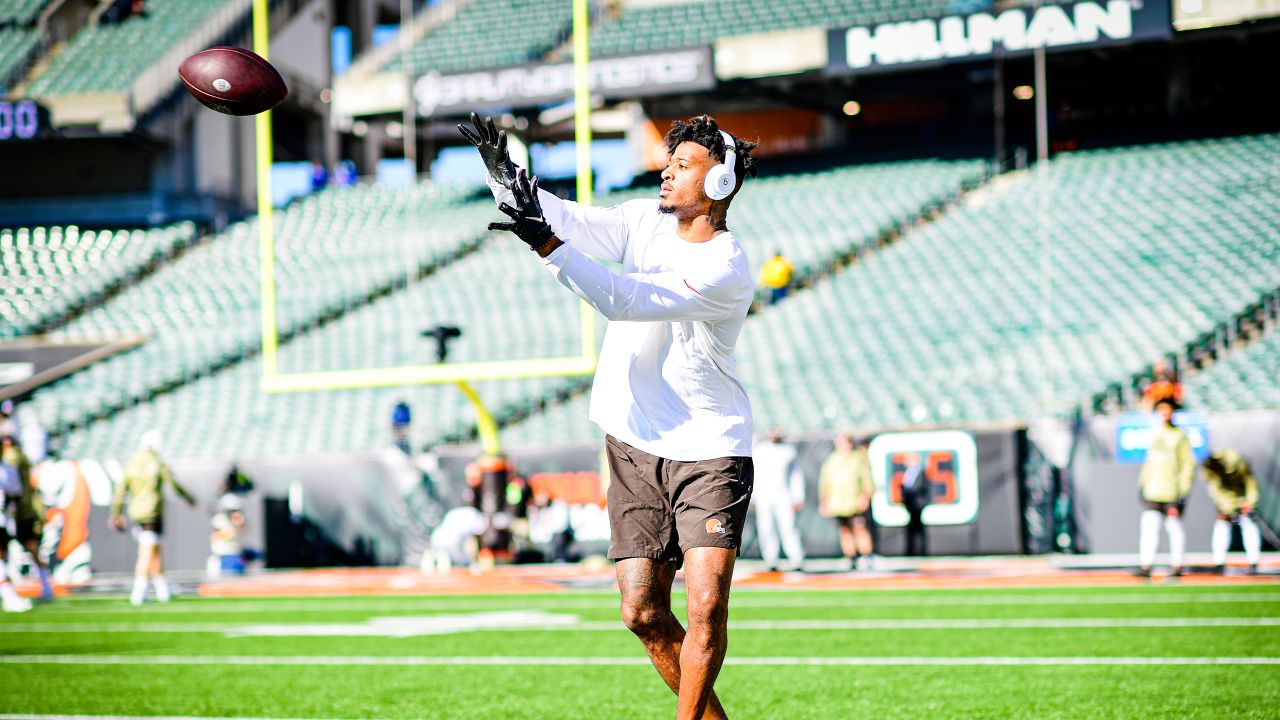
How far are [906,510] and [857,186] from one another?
370 inches

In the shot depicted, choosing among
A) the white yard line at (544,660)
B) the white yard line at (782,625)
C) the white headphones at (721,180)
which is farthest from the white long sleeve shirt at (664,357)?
the white yard line at (782,625)

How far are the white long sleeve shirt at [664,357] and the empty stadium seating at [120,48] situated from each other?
2316cm

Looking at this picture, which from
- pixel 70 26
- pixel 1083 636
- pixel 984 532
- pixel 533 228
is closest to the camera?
pixel 533 228

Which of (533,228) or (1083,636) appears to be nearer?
(533,228)

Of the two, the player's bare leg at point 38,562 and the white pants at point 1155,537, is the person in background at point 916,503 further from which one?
the player's bare leg at point 38,562

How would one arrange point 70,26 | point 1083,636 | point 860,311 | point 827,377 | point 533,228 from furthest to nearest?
point 70,26 → point 860,311 → point 827,377 → point 1083,636 → point 533,228

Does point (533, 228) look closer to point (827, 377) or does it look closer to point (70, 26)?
point (827, 377)

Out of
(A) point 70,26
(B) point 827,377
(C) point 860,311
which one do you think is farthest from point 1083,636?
(A) point 70,26

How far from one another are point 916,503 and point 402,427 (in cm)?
540

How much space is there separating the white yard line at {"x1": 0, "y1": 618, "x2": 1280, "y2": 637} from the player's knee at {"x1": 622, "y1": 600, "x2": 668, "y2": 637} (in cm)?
422

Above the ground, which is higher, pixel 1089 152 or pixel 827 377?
pixel 1089 152

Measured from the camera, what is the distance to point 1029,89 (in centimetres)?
2216

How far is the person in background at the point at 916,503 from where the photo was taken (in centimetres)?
1345

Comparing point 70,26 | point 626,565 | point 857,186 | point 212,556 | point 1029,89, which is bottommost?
point 212,556
